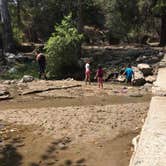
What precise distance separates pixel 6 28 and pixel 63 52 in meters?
7.98

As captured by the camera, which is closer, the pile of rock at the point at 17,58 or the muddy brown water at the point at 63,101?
the muddy brown water at the point at 63,101

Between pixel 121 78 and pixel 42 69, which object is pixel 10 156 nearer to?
pixel 121 78

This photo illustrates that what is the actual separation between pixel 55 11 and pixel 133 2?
24.2 ft

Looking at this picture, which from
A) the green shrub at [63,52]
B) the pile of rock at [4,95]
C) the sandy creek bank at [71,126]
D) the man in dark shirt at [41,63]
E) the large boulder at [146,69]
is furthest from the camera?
the large boulder at [146,69]

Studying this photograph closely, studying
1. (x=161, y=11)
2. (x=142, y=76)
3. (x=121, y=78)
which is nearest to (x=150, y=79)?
(x=142, y=76)

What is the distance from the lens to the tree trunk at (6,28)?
27.9 metres

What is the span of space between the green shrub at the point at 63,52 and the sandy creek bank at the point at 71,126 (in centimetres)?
422

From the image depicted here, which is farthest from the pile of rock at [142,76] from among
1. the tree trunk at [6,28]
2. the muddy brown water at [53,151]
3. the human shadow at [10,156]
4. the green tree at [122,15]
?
the green tree at [122,15]

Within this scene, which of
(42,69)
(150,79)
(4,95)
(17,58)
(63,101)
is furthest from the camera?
(17,58)

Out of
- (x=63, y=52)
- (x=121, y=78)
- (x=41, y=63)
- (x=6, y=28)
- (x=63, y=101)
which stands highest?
(x=6, y=28)

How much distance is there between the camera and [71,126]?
11828 mm

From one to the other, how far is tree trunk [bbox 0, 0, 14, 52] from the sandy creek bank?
1133 centimetres

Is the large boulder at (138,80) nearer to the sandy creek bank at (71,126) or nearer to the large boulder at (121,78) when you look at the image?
the large boulder at (121,78)

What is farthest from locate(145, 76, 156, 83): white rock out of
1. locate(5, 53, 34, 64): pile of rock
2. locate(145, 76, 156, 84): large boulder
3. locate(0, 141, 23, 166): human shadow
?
locate(0, 141, 23, 166): human shadow
